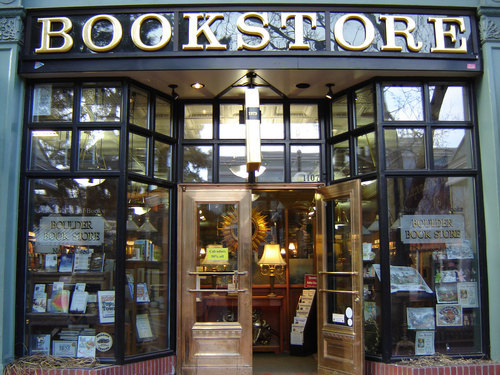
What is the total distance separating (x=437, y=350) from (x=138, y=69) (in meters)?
5.52

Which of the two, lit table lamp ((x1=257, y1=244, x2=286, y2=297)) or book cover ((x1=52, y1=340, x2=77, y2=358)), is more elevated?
lit table lamp ((x1=257, y1=244, x2=286, y2=297))

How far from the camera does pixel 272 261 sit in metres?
9.99

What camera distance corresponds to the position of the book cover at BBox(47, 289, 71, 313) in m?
6.89

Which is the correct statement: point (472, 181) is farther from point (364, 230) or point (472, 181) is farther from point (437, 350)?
point (437, 350)

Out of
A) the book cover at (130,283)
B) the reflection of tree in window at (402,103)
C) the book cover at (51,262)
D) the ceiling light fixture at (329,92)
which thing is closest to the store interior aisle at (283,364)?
the book cover at (130,283)

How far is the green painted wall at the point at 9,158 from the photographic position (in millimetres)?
6699

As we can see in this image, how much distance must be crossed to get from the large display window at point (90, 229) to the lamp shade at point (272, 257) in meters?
2.96

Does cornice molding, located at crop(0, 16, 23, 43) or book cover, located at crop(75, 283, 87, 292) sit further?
cornice molding, located at crop(0, 16, 23, 43)

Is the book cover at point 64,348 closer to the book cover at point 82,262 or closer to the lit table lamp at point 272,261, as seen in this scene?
the book cover at point 82,262

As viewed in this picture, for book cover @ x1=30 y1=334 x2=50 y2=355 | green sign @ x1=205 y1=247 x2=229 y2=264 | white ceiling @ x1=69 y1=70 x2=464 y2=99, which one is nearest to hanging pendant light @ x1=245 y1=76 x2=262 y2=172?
white ceiling @ x1=69 y1=70 x2=464 y2=99

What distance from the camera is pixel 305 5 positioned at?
23.5ft

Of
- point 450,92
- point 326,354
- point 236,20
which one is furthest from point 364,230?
point 236,20

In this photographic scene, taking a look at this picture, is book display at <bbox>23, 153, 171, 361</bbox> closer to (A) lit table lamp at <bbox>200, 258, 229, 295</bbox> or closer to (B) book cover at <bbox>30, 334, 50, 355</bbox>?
(B) book cover at <bbox>30, 334, 50, 355</bbox>

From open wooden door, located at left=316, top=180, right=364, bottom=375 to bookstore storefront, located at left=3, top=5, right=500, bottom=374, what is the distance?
26mm
